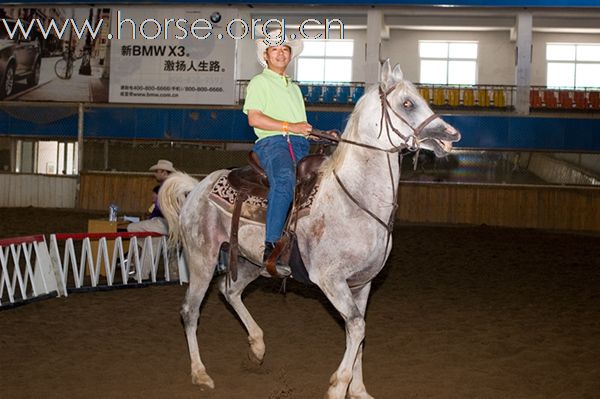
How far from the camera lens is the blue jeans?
631cm

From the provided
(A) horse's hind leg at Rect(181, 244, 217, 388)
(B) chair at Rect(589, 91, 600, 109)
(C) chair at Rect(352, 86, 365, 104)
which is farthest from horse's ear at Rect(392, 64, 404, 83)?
(B) chair at Rect(589, 91, 600, 109)

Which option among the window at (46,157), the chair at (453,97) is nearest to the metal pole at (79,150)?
the window at (46,157)

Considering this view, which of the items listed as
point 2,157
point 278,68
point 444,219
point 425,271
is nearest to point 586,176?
point 444,219

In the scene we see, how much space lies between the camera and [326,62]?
34469 millimetres

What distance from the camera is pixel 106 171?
88.2 ft

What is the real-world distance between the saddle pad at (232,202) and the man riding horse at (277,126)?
12.3 inches

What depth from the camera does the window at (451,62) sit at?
34.1 metres

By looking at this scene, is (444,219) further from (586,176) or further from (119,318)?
(119,318)

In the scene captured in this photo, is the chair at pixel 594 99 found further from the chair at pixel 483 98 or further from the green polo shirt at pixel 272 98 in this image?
the green polo shirt at pixel 272 98

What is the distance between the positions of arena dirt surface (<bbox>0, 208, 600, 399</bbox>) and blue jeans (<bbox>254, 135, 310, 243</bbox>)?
127 centimetres

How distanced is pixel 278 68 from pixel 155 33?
23591 millimetres

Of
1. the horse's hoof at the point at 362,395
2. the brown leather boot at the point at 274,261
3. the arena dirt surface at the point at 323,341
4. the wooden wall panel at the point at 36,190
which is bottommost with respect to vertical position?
the arena dirt surface at the point at 323,341

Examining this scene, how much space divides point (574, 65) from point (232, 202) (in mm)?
29955

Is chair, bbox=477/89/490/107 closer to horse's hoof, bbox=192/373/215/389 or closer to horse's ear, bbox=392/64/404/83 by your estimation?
horse's ear, bbox=392/64/404/83
